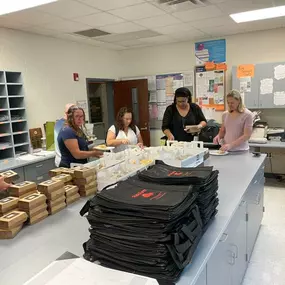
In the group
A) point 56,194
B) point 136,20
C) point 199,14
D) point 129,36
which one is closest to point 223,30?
point 199,14

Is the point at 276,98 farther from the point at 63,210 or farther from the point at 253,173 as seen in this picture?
the point at 63,210

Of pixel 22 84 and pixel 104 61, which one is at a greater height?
pixel 104 61

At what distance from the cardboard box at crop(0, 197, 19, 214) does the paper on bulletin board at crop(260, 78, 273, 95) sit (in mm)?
4438

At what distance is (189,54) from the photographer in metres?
5.66

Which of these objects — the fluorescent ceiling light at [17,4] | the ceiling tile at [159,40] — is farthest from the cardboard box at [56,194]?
the ceiling tile at [159,40]

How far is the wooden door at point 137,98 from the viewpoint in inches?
238

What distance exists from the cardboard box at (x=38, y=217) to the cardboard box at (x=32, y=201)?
59 millimetres

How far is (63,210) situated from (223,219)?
3.16ft

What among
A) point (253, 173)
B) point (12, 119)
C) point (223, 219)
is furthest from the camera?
point (12, 119)

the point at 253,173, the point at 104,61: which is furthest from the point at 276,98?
the point at 104,61

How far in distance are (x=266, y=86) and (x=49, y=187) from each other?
4.28 metres

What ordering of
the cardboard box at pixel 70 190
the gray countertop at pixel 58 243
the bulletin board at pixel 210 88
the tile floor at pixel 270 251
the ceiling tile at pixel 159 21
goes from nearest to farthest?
the gray countertop at pixel 58 243, the cardboard box at pixel 70 190, the tile floor at pixel 270 251, the ceiling tile at pixel 159 21, the bulletin board at pixel 210 88

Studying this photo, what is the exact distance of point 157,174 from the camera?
1.59 meters

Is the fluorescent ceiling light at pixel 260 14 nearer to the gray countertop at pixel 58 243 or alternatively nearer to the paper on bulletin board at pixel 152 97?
the paper on bulletin board at pixel 152 97
